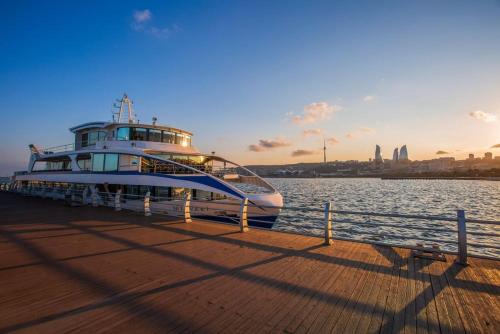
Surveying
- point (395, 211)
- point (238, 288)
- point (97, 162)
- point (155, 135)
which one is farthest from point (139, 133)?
point (395, 211)

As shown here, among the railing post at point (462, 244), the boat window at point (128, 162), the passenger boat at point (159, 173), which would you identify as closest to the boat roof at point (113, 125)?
the passenger boat at point (159, 173)

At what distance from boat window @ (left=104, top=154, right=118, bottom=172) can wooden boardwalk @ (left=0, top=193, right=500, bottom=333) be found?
1050 centimetres

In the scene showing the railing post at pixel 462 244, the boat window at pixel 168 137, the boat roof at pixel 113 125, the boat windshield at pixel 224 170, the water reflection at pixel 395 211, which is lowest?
the water reflection at pixel 395 211

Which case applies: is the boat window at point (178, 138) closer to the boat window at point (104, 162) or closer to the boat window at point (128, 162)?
the boat window at point (128, 162)

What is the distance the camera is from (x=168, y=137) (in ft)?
69.0

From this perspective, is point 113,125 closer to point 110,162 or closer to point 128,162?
point 110,162

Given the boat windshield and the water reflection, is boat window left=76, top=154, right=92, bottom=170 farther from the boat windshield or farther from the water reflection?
the water reflection

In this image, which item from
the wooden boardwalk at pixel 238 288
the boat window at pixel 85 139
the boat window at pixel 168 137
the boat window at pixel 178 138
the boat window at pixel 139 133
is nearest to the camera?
the wooden boardwalk at pixel 238 288

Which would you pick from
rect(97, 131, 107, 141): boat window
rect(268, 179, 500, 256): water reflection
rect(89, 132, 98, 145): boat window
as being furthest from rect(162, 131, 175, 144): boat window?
rect(268, 179, 500, 256): water reflection

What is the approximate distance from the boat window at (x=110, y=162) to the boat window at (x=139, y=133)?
7.70 ft

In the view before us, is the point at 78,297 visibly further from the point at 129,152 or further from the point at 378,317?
the point at 129,152

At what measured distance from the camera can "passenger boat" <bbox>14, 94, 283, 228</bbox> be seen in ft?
48.4

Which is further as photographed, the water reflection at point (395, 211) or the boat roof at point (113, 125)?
the boat roof at point (113, 125)

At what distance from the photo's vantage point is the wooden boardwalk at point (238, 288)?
11.8 ft
